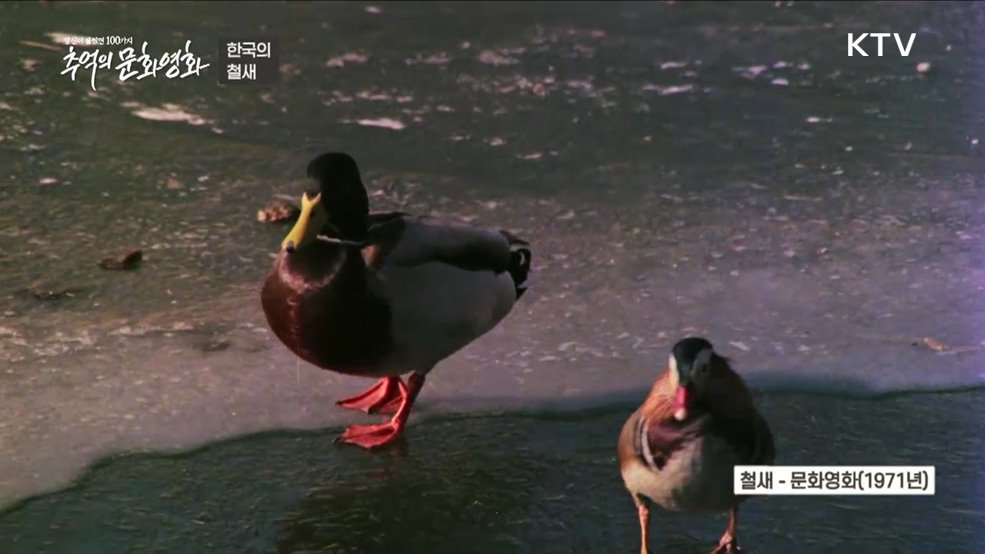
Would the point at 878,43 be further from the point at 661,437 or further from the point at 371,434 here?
the point at 661,437

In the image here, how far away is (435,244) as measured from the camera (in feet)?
8.65

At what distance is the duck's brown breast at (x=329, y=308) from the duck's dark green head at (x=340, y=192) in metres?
0.05

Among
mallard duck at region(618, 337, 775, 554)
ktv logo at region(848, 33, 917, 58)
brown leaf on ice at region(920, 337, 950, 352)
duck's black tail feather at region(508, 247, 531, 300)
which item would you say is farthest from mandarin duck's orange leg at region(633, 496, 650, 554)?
ktv logo at region(848, 33, 917, 58)

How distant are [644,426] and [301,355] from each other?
845 millimetres

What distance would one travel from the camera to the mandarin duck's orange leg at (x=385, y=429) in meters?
2.58

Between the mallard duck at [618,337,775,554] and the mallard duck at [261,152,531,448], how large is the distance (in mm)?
676

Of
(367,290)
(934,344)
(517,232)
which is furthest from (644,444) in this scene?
(517,232)

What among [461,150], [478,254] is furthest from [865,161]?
[478,254]

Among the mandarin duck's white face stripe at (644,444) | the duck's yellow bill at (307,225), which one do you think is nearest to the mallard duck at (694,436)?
the mandarin duck's white face stripe at (644,444)

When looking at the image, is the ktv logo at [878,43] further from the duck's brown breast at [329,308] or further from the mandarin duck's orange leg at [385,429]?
the duck's brown breast at [329,308]

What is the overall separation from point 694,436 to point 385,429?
0.89 metres

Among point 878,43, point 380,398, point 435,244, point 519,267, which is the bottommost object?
point 380,398

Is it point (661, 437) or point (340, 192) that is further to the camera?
point (340, 192)

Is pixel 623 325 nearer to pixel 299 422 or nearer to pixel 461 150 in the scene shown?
pixel 299 422
